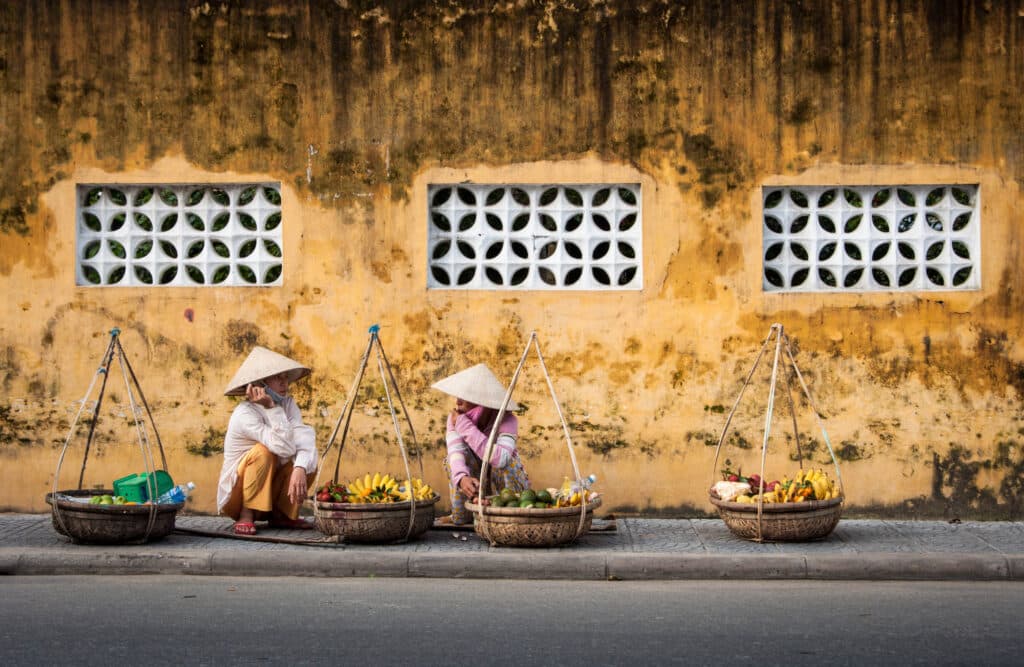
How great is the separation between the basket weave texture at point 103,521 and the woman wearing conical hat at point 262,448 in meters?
0.64

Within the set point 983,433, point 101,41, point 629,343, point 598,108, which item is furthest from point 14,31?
point 983,433

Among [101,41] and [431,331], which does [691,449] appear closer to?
[431,331]

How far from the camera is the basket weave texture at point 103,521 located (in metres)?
8.08

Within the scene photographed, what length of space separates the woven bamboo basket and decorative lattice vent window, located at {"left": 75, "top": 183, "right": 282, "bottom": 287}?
311 cm

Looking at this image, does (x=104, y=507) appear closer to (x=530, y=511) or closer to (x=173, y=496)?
(x=173, y=496)

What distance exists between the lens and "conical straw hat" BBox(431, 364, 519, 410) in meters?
8.75

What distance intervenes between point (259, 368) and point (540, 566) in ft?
8.47

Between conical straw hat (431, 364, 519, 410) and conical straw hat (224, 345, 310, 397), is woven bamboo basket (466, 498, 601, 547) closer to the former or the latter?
conical straw hat (431, 364, 519, 410)

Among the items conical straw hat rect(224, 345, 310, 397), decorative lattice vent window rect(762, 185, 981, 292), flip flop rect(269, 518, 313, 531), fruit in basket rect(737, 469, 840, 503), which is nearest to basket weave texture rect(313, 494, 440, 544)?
flip flop rect(269, 518, 313, 531)

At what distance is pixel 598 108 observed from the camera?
9.73 metres

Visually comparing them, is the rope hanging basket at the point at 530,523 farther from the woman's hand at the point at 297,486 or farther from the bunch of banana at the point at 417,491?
the woman's hand at the point at 297,486

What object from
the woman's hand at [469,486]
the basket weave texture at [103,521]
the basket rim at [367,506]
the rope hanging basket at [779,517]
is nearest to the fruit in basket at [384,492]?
the basket rim at [367,506]

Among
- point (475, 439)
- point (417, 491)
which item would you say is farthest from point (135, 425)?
point (475, 439)

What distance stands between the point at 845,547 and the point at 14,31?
7.65m
